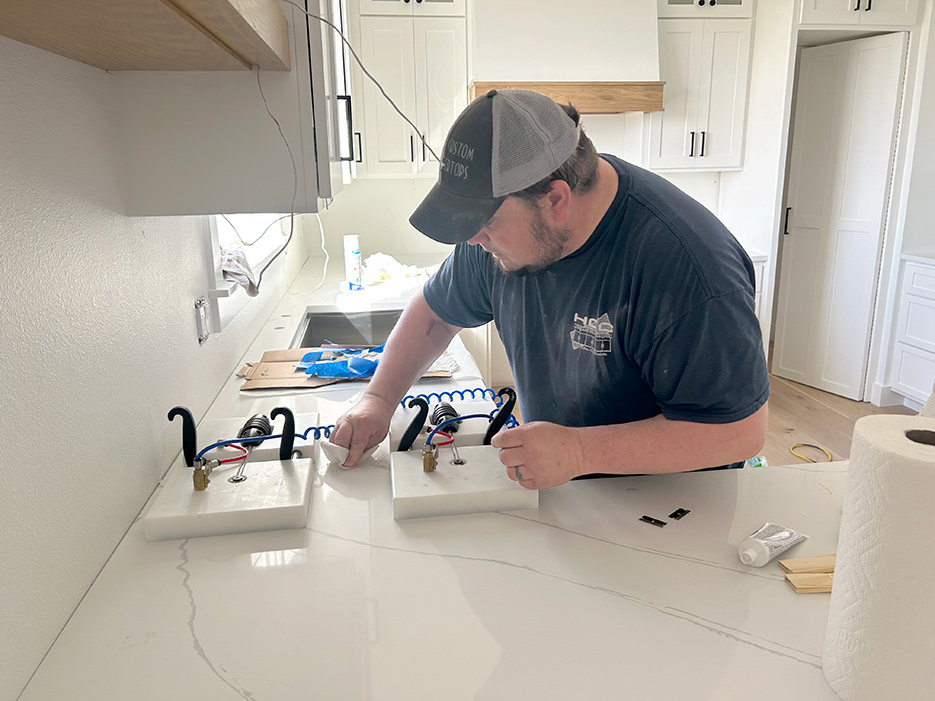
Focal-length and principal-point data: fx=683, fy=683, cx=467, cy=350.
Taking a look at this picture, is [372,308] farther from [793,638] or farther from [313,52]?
[793,638]

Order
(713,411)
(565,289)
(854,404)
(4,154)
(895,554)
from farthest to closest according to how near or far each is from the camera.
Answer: (854,404) → (565,289) → (713,411) → (4,154) → (895,554)

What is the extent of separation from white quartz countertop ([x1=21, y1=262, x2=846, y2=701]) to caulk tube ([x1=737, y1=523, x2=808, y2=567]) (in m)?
0.01

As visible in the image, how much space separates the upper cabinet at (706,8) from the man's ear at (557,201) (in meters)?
3.26

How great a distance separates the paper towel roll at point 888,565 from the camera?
0.57 meters

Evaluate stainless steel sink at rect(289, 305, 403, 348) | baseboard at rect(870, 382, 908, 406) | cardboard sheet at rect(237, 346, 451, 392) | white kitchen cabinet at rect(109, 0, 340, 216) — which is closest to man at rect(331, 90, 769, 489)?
white kitchen cabinet at rect(109, 0, 340, 216)

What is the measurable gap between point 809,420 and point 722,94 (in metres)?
1.88

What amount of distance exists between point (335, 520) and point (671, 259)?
0.63 metres

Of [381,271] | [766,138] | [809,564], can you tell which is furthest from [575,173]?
[766,138]

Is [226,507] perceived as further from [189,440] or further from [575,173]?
[575,173]

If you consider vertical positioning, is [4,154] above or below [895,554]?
above

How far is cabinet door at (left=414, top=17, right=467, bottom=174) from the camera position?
11.5ft

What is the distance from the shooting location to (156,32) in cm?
72

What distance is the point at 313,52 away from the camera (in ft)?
3.43

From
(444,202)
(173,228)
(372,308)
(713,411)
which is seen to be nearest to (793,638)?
(713,411)
